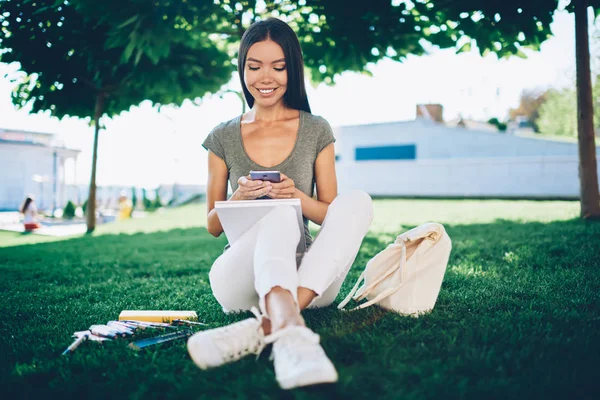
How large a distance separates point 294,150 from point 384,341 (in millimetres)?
1268

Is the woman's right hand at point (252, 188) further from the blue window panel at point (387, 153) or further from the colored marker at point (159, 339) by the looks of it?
the blue window panel at point (387, 153)

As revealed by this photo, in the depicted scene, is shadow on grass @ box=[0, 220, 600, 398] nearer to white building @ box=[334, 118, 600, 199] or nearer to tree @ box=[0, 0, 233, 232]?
tree @ box=[0, 0, 233, 232]

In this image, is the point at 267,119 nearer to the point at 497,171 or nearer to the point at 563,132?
the point at 497,171

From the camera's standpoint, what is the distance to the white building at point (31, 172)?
26.3 metres

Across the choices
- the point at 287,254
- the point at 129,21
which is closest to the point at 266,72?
the point at 287,254

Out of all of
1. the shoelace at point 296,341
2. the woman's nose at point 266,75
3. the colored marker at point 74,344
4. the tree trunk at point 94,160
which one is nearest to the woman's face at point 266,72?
the woman's nose at point 266,75

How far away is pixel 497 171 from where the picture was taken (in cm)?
2048

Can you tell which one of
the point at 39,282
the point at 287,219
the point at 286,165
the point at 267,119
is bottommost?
the point at 39,282

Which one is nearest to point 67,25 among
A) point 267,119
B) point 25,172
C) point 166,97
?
point 166,97

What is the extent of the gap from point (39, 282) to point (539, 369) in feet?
14.1

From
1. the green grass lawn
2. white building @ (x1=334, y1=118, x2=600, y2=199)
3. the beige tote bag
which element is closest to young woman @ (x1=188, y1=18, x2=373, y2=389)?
the green grass lawn

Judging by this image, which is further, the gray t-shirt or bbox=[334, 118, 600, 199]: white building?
bbox=[334, 118, 600, 199]: white building

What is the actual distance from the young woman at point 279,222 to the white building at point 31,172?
2645 centimetres

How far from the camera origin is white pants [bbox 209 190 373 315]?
1905 mm
